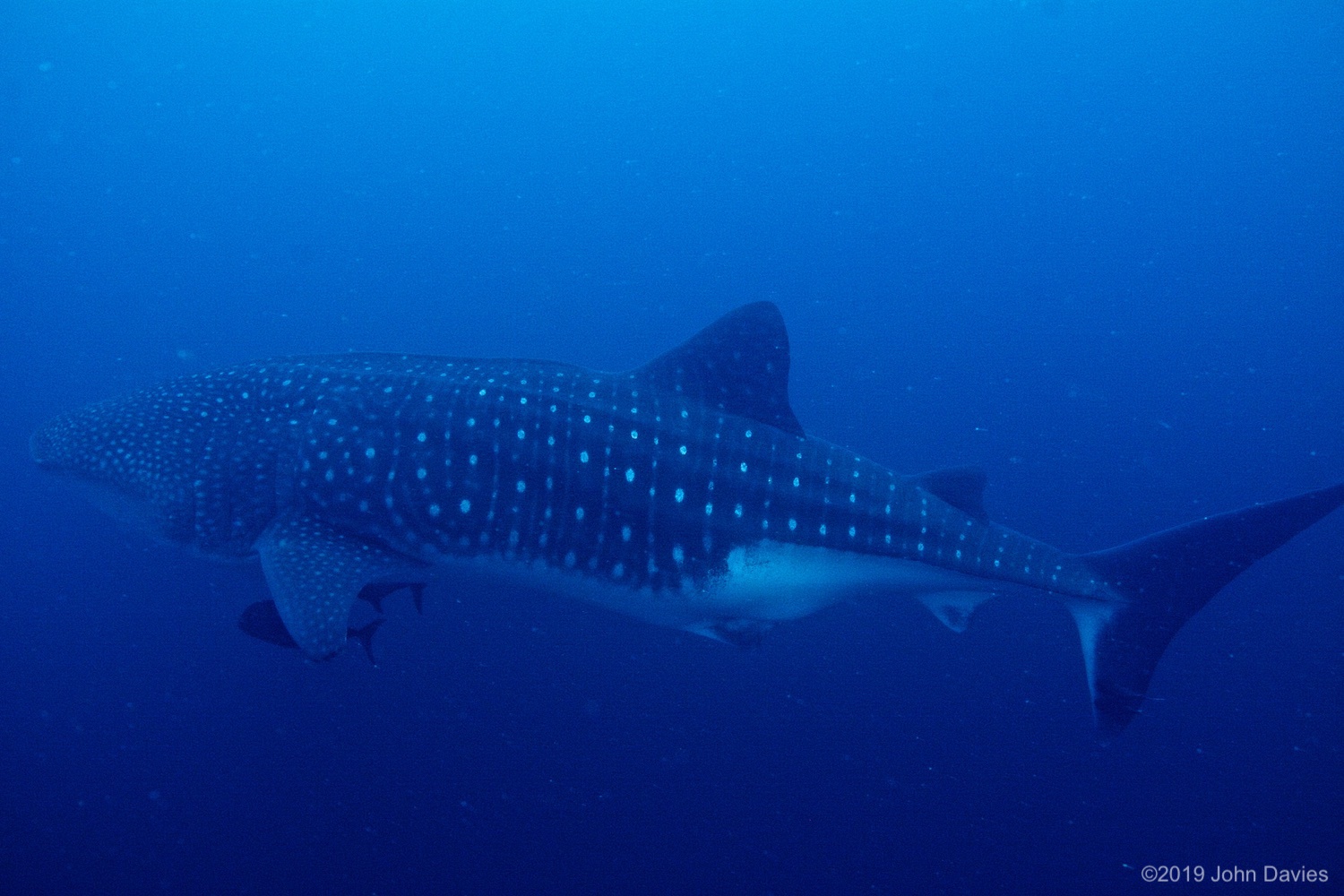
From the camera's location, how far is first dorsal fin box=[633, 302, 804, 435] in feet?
14.1

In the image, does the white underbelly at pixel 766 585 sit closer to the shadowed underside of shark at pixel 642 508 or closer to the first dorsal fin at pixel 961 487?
the shadowed underside of shark at pixel 642 508

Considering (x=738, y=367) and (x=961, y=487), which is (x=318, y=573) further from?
(x=961, y=487)

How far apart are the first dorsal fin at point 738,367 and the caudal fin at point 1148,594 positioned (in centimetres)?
206

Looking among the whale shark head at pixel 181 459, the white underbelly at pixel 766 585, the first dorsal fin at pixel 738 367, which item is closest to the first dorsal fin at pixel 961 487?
the white underbelly at pixel 766 585

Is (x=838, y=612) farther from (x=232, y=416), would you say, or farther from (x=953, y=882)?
(x=232, y=416)

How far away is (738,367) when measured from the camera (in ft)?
14.3

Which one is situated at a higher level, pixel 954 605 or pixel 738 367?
pixel 738 367

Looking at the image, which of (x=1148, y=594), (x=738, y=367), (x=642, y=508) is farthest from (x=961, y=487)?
(x=642, y=508)

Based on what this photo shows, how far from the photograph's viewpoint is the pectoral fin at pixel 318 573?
12.0ft

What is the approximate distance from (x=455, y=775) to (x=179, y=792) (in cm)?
323

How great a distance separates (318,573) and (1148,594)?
484 centimetres

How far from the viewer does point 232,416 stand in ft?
15.1

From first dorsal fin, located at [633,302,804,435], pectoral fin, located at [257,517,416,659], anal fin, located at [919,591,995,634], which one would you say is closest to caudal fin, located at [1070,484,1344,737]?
anal fin, located at [919,591,995,634]

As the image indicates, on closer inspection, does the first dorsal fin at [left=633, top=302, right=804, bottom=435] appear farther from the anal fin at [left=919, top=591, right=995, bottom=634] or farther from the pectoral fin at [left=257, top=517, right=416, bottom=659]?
the pectoral fin at [left=257, top=517, right=416, bottom=659]
